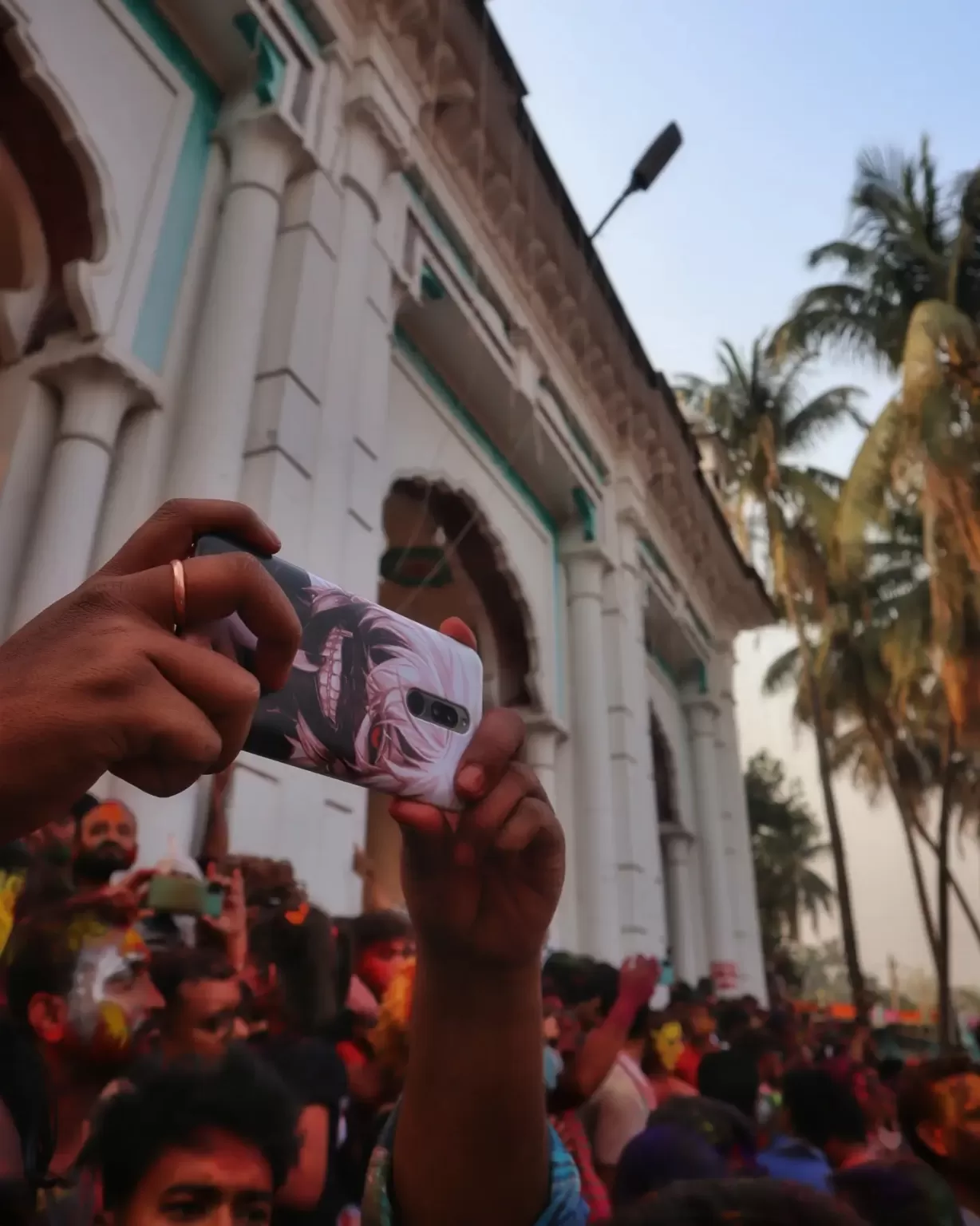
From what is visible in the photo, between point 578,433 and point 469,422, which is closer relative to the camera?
point 469,422

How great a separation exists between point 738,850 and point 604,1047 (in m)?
10.2

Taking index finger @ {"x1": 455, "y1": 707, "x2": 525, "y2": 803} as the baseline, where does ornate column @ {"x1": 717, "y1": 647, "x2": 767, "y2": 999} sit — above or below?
above

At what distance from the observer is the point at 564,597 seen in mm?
8195

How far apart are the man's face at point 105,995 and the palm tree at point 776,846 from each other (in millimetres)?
23207

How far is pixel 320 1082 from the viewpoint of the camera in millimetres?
1749

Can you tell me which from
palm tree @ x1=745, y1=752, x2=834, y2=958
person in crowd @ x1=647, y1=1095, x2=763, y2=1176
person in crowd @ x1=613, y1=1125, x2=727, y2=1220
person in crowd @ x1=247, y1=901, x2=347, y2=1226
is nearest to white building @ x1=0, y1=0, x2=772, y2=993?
person in crowd @ x1=247, y1=901, x2=347, y2=1226

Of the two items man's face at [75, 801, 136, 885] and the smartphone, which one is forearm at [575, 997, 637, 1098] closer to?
the smartphone

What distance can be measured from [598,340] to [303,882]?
616cm

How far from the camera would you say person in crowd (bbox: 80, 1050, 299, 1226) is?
125 cm

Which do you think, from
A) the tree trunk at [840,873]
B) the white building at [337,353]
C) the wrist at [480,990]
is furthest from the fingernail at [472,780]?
the tree trunk at [840,873]

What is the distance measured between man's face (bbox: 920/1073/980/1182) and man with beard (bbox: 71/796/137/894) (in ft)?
6.92

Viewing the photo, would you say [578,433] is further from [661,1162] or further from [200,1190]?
[200,1190]

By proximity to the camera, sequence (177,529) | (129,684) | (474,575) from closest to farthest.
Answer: (129,684)
(177,529)
(474,575)

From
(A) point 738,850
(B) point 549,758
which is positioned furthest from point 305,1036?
(A) point 738,850
